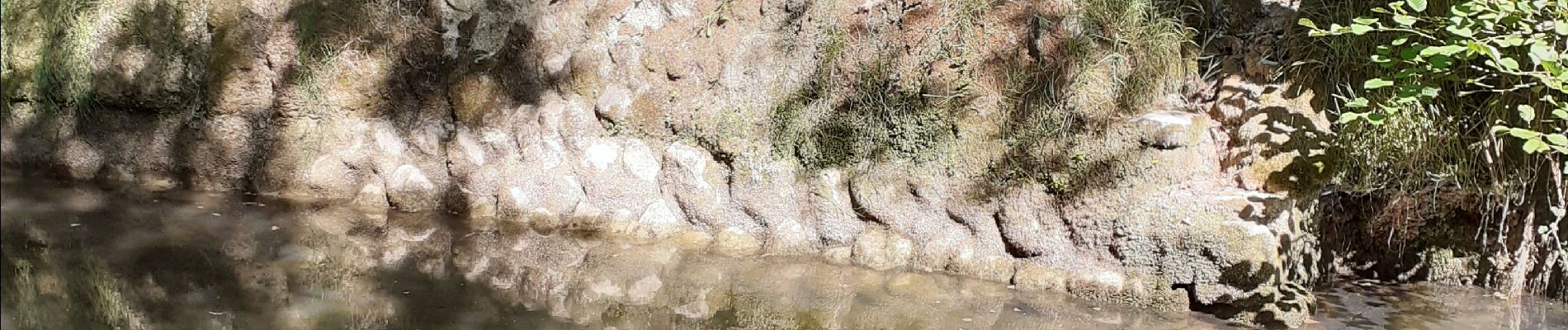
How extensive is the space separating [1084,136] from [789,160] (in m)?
→ 1.01

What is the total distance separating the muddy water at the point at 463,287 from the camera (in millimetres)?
3338

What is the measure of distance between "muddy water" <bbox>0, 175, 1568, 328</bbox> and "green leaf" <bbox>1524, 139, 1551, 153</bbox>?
57 cm

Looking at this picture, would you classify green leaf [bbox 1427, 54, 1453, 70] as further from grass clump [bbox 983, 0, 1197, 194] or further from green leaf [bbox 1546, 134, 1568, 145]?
grass clump [bbox 983, 0, 1197, 194]

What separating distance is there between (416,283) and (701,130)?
1185 mm

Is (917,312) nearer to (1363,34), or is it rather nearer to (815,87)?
(815,87)

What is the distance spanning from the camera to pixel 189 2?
4.82m

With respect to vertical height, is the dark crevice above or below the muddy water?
above

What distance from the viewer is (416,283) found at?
3.64 meters

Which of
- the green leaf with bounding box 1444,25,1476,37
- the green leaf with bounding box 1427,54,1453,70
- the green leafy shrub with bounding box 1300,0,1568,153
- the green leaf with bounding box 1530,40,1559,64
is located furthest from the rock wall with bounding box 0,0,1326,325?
the green leaf with bounding box 1530,40,1559,64

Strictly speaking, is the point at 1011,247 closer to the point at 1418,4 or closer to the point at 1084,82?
the point at 1084,82

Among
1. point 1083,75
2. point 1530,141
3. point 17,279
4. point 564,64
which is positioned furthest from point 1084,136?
point 17,279

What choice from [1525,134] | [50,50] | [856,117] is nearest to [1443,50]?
[1525,134]

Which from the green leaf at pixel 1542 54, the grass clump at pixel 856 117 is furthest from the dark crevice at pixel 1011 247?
the green leaf at pixel 1542 54

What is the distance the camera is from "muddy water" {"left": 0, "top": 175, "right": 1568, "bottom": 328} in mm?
3338
